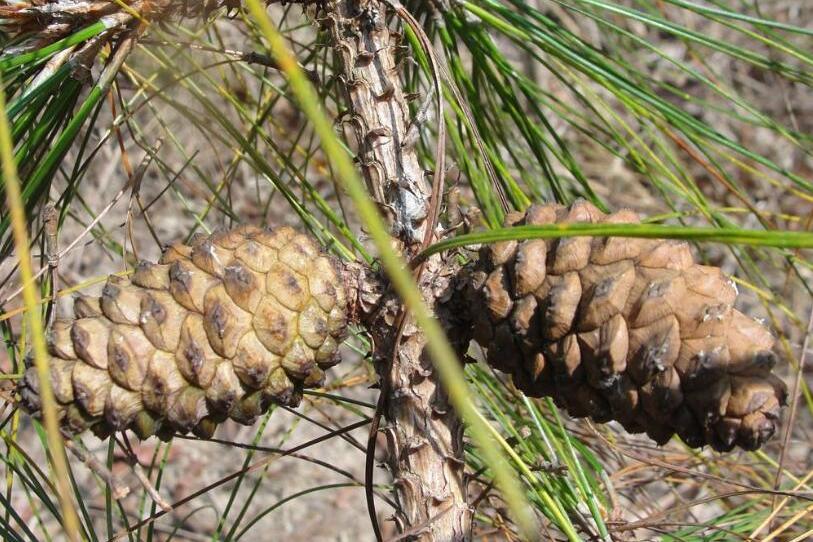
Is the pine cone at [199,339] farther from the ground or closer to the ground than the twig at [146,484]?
farther from the ground

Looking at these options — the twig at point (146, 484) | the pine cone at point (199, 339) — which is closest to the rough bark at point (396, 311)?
the pine cone at point (199, 339)

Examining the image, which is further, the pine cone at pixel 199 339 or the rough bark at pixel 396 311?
the rough bark at pixel 396 311

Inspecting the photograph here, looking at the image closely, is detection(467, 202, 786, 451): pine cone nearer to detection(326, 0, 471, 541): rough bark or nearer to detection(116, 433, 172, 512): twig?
detection(326, 0, 471, 541): rough bark

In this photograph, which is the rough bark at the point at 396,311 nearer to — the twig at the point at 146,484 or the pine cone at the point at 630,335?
the pine cone at the point at 630,335

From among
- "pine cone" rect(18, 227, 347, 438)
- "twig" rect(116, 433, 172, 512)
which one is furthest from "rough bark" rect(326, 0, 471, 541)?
"twig" rect(116, 433, 172, 512)

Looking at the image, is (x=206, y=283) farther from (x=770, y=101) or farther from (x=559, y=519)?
(x=770, y=101)

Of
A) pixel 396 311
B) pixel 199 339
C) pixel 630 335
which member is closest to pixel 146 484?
pixel 199 339
